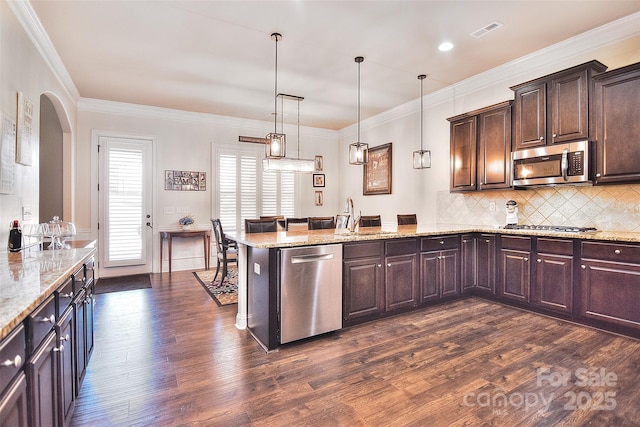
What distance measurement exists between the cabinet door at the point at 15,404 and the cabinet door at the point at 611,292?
4.15m

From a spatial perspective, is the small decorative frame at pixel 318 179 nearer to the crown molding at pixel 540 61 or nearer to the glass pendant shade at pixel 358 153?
the crown molding at pixel 540 61

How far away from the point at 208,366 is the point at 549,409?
7.46 ft

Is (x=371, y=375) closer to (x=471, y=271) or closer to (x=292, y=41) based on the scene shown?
(x=471, y=271)

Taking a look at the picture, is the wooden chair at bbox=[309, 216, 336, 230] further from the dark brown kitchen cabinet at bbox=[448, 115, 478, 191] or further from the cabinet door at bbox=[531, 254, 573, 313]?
the cabinet door at bbox=[531, 254, 573, 313]

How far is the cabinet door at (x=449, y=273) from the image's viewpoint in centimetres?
389

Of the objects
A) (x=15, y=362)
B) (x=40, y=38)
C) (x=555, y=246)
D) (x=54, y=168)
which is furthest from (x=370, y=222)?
(x=54, y=168)

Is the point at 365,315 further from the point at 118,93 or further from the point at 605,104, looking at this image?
the point at 118,93

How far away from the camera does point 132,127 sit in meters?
5.70

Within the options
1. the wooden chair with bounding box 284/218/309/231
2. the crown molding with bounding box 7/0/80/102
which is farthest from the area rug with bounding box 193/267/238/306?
the crown molding with bounding box 7/0/80/102

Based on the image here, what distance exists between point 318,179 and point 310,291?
4.94 m

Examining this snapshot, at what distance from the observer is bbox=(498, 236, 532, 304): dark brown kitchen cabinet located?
11.9 feet

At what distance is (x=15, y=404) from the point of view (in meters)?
1.04

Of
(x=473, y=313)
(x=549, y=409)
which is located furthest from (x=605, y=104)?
(x=549, y=409)

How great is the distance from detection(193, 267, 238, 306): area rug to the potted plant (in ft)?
2.85
